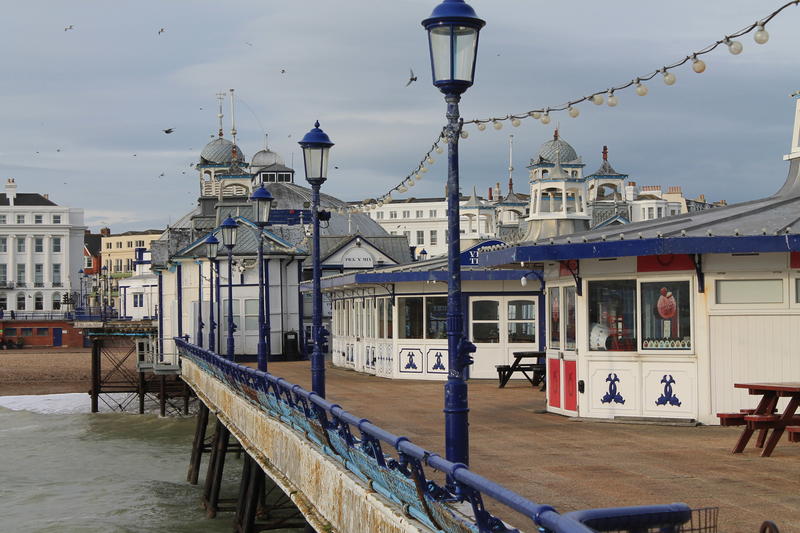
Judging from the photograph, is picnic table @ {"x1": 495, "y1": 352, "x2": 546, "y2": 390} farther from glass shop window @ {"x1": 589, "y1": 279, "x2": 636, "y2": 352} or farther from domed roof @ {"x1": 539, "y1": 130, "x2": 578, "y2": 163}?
domed roof @ {"x1": 539, "y1": 130, "x2": 578, "y2": 163}

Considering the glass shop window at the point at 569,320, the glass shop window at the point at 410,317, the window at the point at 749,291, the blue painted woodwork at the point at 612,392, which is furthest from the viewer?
the glass shop window at the point at 410,317

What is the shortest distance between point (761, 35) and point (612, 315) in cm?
739

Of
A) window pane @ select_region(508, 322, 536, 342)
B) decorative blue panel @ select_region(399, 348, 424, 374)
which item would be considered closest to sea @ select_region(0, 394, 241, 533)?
decorative blue panel @ select_region(399, 348, 424, 374)

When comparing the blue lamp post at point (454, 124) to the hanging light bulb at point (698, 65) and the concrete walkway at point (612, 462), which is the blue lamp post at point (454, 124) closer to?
the concrete walkway at point (612, 462)

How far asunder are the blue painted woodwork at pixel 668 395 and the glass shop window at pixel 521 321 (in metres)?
11.1

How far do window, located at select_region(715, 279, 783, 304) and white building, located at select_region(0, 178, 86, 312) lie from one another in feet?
341

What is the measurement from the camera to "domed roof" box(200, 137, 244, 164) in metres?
72.5

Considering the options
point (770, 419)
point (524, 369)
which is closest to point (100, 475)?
point (524, 369)

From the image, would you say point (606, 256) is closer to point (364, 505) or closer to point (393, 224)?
point (364, 505)

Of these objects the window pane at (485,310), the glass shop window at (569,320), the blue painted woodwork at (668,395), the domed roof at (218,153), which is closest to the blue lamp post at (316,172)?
the glass shop window at (569,320)

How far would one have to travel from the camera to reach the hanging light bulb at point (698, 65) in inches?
454

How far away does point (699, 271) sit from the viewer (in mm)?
16000

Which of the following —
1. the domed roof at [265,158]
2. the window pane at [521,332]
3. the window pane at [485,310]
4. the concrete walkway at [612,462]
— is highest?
the domed roof at [265,158]

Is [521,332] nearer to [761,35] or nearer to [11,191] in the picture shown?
[761,35]
